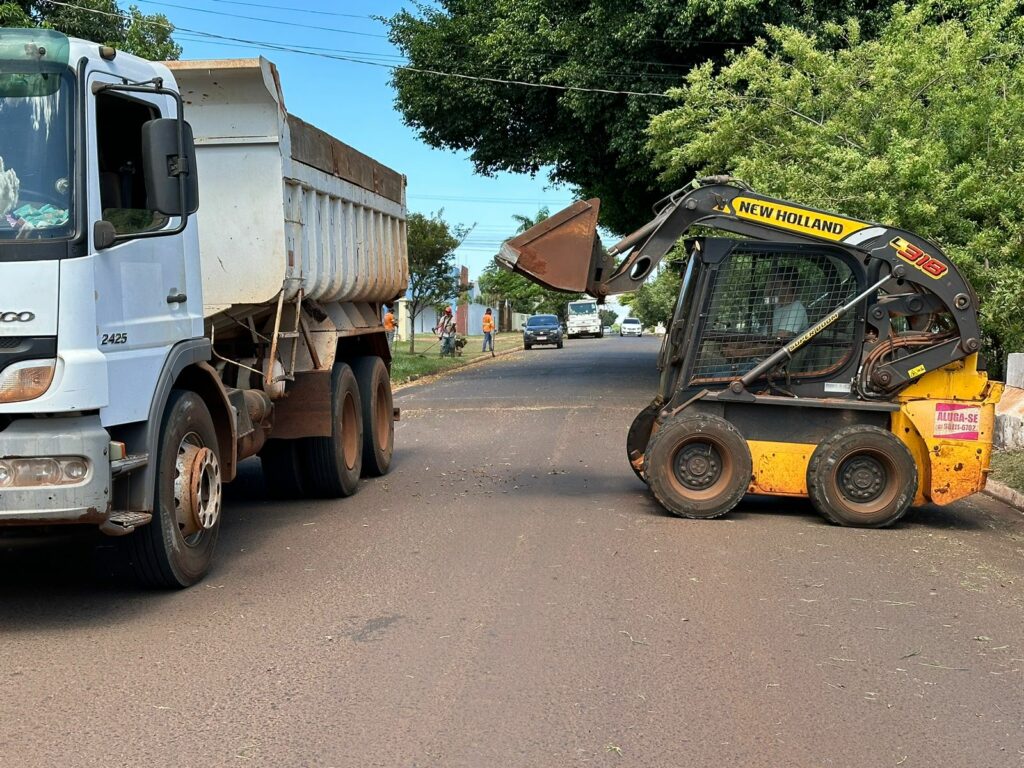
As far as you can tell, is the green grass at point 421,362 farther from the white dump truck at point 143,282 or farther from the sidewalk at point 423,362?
the white dump truck at point 143,282

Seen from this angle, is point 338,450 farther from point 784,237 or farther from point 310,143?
point 784,237

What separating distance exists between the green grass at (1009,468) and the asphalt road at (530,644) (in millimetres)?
1178

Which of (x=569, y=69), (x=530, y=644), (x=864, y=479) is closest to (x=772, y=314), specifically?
(x=864, y=479)

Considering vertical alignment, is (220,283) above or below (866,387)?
above

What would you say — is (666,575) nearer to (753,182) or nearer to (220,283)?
(220,283)

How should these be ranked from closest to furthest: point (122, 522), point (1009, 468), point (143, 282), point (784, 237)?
point (122, 522), point (143, 282), point (784, 237), point (1009, 468)

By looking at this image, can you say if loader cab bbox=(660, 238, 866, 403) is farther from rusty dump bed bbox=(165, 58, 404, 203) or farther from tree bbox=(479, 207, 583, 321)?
tree bbox=(479, 207, 583, 321)

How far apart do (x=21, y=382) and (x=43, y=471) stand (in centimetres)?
46

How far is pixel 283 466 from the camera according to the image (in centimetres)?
1020

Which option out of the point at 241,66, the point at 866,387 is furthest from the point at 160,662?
the point at 866,387

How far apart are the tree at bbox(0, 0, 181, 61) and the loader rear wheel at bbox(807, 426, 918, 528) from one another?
1362 centimetres

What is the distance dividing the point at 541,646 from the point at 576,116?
1867 cm

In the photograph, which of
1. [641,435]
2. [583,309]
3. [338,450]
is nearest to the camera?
[338,450]

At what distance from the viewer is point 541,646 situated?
576cm
